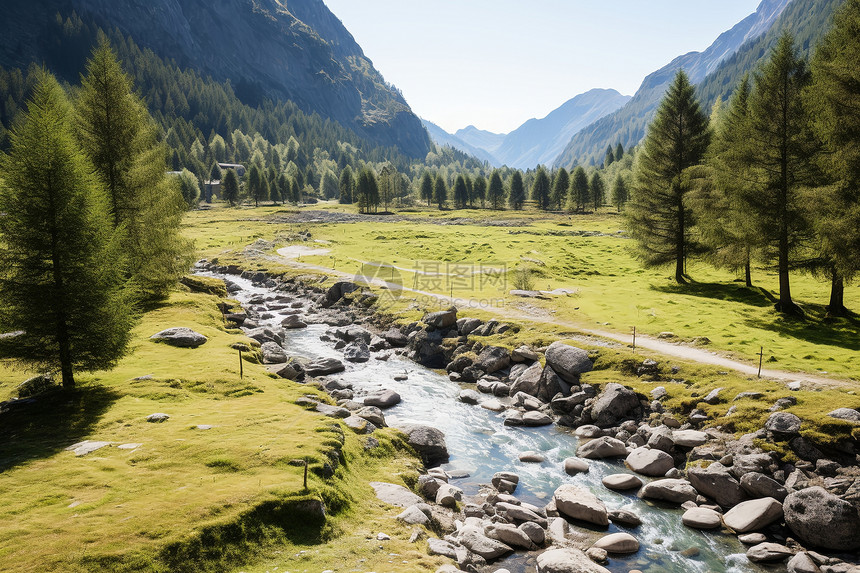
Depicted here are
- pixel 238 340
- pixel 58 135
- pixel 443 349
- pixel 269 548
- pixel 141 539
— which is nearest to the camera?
pixel 141 539

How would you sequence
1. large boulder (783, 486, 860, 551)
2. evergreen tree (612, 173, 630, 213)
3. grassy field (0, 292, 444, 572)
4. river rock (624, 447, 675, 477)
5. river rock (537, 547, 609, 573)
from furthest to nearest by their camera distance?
evergreen tree (612, 173, 630, 213)
river rock (624, 447, 675, 477)
large boulder (783, 486, 860, 551)
river rock (537, 547, 609, 573)
grassy field (0, 292, 444, 572)

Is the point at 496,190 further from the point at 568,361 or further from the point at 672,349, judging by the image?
the point at 568,361

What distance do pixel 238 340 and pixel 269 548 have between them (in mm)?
20266

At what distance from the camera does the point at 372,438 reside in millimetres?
18188

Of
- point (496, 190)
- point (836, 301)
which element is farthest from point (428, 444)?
point (496, 190)

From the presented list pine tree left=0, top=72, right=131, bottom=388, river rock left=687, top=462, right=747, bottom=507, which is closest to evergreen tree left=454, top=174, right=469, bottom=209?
pine tree left=0, top=72, right=131, bottom=388

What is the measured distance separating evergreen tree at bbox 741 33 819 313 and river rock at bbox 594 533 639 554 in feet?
83.0

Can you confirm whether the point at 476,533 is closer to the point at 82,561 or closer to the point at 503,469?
the point at 503,469

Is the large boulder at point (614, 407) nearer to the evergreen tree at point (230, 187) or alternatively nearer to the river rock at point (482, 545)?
the river rock at point (482, 545)

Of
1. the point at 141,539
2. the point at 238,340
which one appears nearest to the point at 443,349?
the point at 238,340

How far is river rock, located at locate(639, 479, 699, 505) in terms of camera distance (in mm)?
15703

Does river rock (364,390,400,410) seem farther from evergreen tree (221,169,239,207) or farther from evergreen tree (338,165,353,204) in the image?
evergreen tree (338,165,353,204)

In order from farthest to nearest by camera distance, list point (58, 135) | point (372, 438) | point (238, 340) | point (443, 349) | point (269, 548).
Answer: point (443, 349)
point (238, 340)
point (372, 438)
point (58, 135)
point (269, 548)

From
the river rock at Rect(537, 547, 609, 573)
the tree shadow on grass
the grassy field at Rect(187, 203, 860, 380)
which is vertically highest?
the grassy field at Rect(187, 203, 860, 380)
